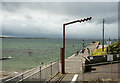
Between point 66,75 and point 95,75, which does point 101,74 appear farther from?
point 66,75

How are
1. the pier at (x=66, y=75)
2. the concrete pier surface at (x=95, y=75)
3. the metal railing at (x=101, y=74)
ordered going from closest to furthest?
the pier at (x=66, y=75) → the metal railing at (x=101, y=74) → the concrete pier surface at (x=95, y=75)

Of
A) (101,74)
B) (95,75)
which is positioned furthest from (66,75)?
(101,74)

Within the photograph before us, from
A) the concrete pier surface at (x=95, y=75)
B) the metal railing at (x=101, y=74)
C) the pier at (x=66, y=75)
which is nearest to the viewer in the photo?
the pier at (x=66, y=75)

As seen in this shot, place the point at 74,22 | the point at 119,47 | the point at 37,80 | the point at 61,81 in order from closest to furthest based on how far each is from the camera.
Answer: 1. the point at 37,80
2. the point at 61,81
3. the point at 74,22
4. the point at 119,47

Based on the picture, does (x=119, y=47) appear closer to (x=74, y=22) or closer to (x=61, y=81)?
(x=74, y=22)

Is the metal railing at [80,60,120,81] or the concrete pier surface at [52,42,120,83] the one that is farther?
the concrete pier surface at [52,42,120,83]

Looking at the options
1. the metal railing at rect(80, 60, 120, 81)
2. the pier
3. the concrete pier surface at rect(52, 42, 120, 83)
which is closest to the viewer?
the pier

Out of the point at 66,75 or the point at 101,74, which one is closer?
the point at 101,74

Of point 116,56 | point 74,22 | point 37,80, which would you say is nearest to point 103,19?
point 116,56

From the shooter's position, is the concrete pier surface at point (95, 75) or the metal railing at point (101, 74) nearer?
the metal railing at point (101, 74)

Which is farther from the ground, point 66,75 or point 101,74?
point 101,74

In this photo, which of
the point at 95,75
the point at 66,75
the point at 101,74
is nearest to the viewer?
the point at 95,75

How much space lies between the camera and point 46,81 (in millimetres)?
9219

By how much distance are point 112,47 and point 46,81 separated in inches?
666
